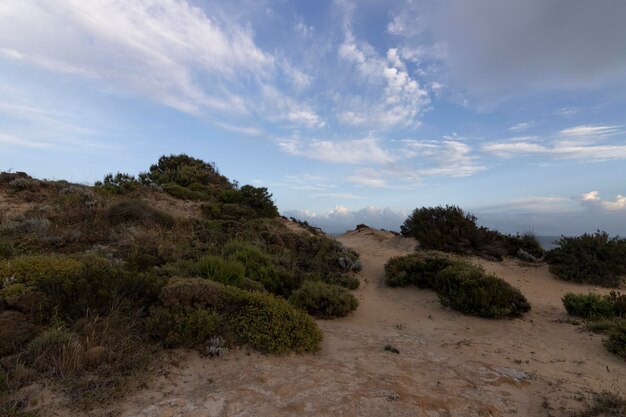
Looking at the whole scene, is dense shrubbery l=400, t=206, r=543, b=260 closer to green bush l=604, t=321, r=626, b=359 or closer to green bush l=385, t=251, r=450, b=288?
green bush l=385, t=251, r=450, b=288

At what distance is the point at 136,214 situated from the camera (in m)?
11.9

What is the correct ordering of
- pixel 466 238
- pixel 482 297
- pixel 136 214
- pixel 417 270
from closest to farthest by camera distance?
pixel 482 297 < pixel 417 270 < pixel 136 214 < pixel 466 238

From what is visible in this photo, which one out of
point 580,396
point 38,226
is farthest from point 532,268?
point 38,226

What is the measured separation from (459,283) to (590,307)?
7.95 feet

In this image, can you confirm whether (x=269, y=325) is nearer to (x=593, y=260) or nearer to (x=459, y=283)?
(x=459, y=283)

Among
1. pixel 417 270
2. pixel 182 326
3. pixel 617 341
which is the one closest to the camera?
pixel 182 326

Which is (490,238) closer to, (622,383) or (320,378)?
(622,383)

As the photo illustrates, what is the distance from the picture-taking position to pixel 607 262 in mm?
11156

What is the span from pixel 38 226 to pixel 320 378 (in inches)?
362

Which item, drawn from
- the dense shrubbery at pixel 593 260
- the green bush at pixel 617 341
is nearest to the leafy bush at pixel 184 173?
the dense shrubbery at pixel 593 260

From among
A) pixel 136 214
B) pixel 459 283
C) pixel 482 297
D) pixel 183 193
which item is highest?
pixel 183 193

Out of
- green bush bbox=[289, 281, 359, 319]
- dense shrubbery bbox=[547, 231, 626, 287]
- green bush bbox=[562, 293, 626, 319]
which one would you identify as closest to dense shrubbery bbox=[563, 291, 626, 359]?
green bush bbox=[562, 293, 626, 319]

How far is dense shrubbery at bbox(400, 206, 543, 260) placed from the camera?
1363 centimetres

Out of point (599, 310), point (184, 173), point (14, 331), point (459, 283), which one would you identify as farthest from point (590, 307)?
point (184, 173)
